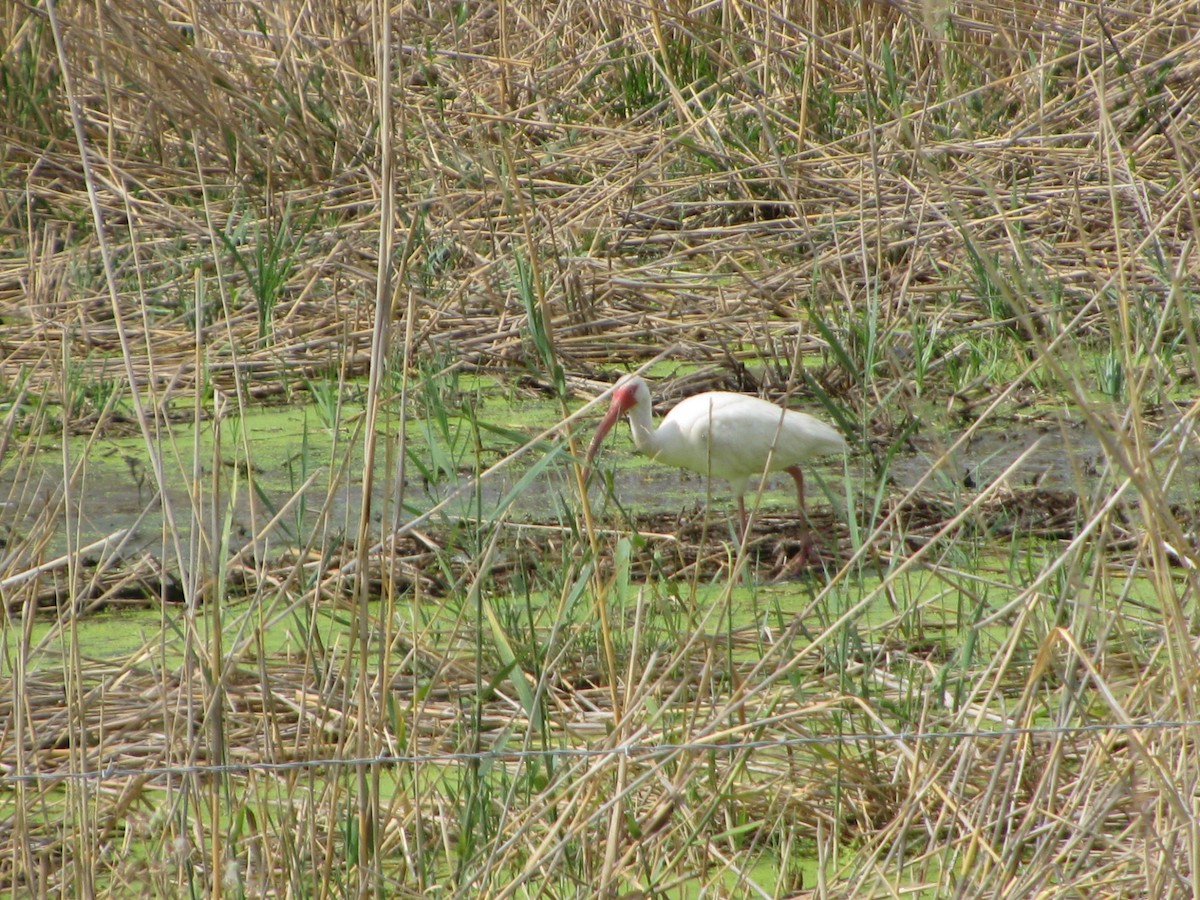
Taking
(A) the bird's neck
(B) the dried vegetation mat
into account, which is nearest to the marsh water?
(B) the dried vegetation mat

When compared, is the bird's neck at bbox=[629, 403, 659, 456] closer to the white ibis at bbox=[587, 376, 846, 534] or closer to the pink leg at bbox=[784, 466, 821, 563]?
the white ibis at bbox=[587, 376, 846, 534]

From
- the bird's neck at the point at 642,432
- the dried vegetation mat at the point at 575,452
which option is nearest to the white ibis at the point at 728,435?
the bird's neck at the point at 642,432

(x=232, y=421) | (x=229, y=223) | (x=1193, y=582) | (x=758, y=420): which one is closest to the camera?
(x=1193, y=582)

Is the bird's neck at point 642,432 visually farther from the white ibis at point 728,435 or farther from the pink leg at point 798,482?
the pink leg at point 798,482

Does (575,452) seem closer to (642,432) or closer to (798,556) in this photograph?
(798,556)

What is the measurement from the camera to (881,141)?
692cm

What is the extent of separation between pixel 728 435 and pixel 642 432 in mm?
296

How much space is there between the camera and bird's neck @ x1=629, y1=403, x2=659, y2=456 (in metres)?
4.60

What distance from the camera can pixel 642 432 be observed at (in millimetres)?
4609

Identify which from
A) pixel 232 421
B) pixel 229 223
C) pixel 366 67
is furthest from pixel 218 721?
pixel 366 67

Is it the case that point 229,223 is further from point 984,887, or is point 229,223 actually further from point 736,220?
point 984,887

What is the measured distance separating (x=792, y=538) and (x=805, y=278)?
6.23 feet

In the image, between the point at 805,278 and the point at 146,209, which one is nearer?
the point at 805,278

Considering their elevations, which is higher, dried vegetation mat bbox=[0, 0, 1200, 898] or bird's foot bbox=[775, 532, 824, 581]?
dried vegetation mat bbox=[0, 0, 1200, 898]
